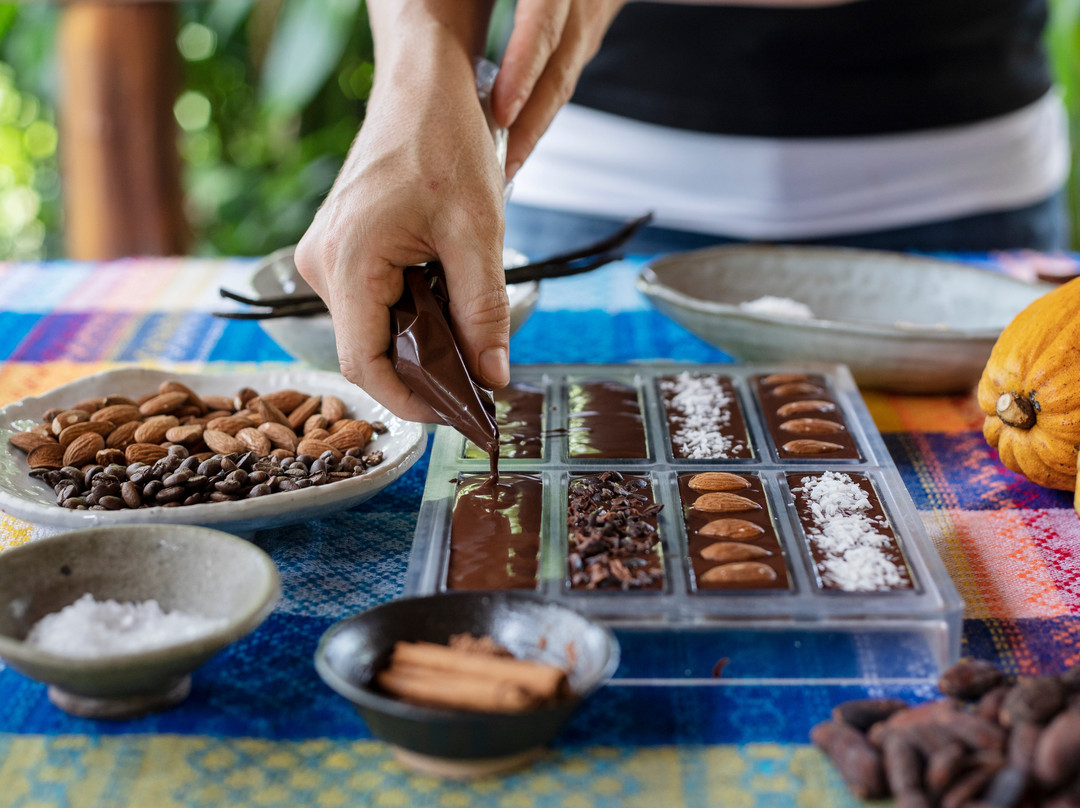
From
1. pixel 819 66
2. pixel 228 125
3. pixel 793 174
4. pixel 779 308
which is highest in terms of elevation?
pixel 819 66

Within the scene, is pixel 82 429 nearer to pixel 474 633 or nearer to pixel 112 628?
pixel 112 628

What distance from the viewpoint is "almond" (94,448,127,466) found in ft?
3.26

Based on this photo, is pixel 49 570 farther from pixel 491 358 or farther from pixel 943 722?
pixel 943 722

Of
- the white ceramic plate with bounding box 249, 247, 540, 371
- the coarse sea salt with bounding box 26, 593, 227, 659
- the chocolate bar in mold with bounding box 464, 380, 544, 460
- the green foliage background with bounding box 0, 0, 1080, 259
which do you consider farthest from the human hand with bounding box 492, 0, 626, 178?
the green foliage background with bounding box 0, 0, 1080, 259

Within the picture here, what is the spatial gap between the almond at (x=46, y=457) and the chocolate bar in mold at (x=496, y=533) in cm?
40

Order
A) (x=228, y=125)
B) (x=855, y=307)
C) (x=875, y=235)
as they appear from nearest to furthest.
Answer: (x=855, y=307) → (x=875, y=235) → (x=228, y=125)

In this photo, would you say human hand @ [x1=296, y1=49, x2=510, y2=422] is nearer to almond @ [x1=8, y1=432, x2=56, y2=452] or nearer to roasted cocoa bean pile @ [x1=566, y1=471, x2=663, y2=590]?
roasted cocoa bean pile @ [x1=566, y1=471, x2=663, y2=590]

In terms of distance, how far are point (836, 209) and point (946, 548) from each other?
1.03m

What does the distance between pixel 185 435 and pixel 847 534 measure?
2.17 feet

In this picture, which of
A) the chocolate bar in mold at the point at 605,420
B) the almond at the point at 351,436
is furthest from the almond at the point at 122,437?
the chocolate bar in mold at the point at 605,420

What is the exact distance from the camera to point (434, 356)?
0.94 m

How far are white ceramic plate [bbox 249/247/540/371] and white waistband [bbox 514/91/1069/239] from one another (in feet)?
1.58

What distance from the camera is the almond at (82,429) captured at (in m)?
1.02

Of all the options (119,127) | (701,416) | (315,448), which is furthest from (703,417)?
(119,127)
